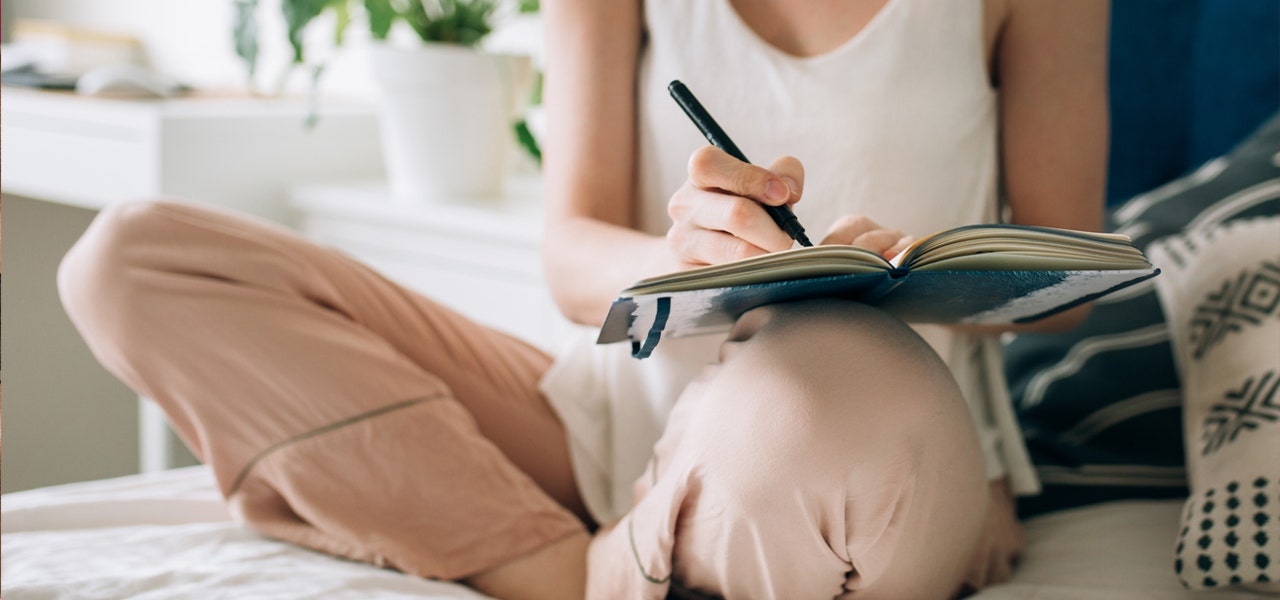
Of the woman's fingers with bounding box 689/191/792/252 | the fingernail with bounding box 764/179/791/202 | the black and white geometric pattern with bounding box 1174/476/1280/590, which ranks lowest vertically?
the black and white geometric pattern with bounding box 1174/476/1280/590

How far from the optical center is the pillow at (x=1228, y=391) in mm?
682

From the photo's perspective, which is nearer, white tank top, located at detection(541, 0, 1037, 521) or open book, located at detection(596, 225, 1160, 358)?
open book, located at detection(596, 225, 1160, 358)

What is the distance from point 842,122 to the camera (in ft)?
2.68

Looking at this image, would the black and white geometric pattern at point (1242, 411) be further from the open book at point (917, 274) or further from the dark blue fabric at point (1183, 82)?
the dark blue fabric at point (1183, 82)

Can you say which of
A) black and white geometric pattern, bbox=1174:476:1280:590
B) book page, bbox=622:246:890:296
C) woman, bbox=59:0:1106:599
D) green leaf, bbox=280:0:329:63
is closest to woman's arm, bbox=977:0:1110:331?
woman, bbox=59:0:1106:599

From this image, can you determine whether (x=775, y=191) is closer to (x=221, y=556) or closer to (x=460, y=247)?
(x=221, y=556)

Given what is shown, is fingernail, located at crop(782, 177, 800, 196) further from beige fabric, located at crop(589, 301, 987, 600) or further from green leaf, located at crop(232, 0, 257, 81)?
green leaf, located at crop(232, 0, 257, 81)

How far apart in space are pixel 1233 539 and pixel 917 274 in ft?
1.16

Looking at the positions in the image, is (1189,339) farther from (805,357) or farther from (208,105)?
(208,105)

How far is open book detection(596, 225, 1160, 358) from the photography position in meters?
0.49

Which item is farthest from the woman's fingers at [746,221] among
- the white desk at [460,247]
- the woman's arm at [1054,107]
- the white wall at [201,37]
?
the white wall at [201,37]

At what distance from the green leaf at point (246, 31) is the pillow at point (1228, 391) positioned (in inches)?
50.2

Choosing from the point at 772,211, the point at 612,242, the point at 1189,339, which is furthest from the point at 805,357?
the point at 1189,339

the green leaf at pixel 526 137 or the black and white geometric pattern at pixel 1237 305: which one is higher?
the green leaf at pixel 526 137
